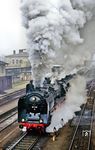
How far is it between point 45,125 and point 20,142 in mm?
1903

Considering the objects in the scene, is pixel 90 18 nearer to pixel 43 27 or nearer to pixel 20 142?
pixel 43 27

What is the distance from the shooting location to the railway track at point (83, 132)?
53.4 ft

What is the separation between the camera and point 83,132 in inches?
770

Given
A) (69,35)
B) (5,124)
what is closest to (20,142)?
(5,124)

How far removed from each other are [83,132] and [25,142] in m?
4.54

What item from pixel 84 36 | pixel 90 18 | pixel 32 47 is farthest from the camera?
pixel 84 36

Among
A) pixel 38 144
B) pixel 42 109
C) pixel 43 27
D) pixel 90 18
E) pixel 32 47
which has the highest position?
pixel 90 18

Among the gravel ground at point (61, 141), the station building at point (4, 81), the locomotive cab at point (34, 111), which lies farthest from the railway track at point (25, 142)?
the station building at point (4, 81)

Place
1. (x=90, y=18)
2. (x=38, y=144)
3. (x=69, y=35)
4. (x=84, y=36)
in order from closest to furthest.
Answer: (x=38, y=144) → (x=69, y=35) → (x=90, y=18) → (x=84, y=36)

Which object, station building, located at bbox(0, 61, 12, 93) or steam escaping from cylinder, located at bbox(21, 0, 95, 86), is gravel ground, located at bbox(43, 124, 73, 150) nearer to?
steam escaping from cylinder, located at bbox(21, 0, 95, 86)

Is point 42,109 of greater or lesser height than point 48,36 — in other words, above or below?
below

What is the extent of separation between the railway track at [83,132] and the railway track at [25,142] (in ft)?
7.34

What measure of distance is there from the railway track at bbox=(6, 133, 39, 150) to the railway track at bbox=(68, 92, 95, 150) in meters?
2.24

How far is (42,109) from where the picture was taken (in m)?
17.7
